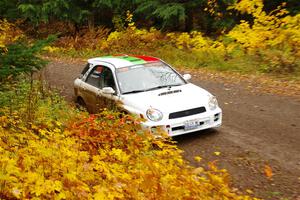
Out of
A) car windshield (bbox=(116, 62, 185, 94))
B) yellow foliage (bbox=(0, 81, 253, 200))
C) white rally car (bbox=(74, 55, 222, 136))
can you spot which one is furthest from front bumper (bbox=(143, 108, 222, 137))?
car windshield (bbox=(116, 62, 185, 94))

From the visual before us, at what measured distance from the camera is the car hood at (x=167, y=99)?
8508 mm

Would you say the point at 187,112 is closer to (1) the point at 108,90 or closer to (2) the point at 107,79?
(1) the point at 108,90

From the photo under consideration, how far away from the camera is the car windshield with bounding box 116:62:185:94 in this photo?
31.0 ft

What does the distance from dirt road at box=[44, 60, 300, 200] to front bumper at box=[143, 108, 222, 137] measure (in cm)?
28

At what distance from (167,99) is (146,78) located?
1.15 metres

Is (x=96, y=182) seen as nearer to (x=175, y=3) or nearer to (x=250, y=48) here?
(x=250, y=48)

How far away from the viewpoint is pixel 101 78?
10.4 m

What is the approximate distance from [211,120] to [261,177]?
2142 millimetres

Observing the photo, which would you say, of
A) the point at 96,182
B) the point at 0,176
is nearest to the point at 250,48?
the point at 96,182

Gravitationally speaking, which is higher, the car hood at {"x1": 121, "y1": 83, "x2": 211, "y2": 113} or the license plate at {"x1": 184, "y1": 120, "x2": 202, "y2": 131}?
the car hood at {"x1": 121, "y1": 83, "x2": 211, "y2": 113}

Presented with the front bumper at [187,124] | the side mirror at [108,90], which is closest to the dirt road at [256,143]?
the front bumper at [187,124]

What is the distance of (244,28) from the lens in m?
18.0

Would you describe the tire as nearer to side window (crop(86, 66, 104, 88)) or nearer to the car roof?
side window (crop(86, 66, 104, 88))

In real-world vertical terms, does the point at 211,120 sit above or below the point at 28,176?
below
